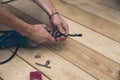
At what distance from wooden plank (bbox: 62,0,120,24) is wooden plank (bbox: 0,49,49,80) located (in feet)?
2.31

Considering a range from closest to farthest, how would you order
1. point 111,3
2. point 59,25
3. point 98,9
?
1. point 59,25
2. point 98,9
3. point 111,3

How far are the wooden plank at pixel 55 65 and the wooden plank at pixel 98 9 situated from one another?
0.55 meters

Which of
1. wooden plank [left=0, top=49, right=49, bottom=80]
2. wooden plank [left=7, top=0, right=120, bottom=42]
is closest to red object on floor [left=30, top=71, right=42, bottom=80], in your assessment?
wooden plank [left=0, top=49, right=49, bottom=80]

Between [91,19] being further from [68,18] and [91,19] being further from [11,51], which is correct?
[11,51]

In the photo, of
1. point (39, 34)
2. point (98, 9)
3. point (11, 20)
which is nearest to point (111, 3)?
point (98, 9)

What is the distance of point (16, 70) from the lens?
124cm

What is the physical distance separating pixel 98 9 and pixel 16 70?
834mm

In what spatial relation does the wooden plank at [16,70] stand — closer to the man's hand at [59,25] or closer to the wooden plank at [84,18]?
the man's hand at [59,25]

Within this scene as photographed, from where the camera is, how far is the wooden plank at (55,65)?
1.20m

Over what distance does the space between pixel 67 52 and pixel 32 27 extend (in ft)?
0.83

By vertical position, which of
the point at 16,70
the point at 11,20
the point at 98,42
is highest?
the point at 11,20

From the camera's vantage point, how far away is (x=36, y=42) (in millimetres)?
1339

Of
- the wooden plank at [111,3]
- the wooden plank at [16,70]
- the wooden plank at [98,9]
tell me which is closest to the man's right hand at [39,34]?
the wooden plank at [16,70]

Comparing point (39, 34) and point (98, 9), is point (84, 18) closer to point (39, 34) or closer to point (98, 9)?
point (98, 9)
